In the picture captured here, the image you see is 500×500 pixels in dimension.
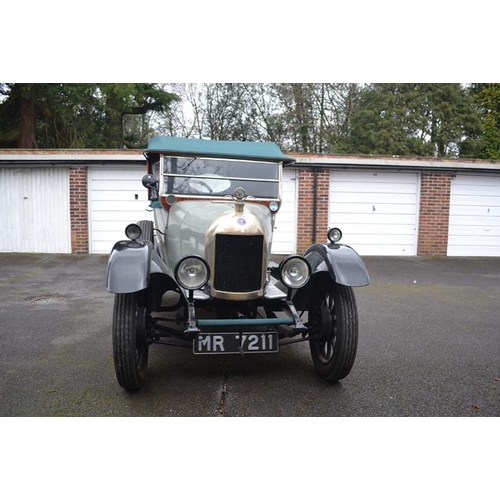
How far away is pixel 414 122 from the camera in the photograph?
66.3 feet

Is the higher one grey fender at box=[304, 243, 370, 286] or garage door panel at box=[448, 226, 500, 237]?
grey fender at box=[304, 243, 370, 286]

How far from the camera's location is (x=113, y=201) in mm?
10523

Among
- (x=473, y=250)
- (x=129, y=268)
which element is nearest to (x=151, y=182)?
(x=129, y=268)

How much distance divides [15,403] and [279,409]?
1.90 m

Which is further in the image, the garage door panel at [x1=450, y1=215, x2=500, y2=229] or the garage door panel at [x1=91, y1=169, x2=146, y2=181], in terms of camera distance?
the garage door panel at [x1=450, y1=215, x2=500, y2=229]

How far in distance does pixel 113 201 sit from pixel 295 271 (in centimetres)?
839

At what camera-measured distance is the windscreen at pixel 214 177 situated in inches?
157

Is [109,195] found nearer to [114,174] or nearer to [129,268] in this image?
[114,174]

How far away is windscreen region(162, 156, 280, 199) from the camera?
157 inches

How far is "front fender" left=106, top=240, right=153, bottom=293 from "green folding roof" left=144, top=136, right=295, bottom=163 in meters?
1.17

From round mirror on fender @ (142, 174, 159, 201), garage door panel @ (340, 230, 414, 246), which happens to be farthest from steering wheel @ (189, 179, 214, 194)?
garage door panel @ (340, 230, 414, 246)

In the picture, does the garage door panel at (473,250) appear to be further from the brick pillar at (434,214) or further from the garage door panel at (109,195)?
the garage door panel at (109,195)

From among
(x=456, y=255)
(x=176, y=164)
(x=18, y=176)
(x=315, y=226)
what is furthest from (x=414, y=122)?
(x=176, y=164)

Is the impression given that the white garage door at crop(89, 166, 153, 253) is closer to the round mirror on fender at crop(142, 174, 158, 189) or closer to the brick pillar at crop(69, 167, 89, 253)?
the brick pillar at crop(69, 167, 89, 253)
